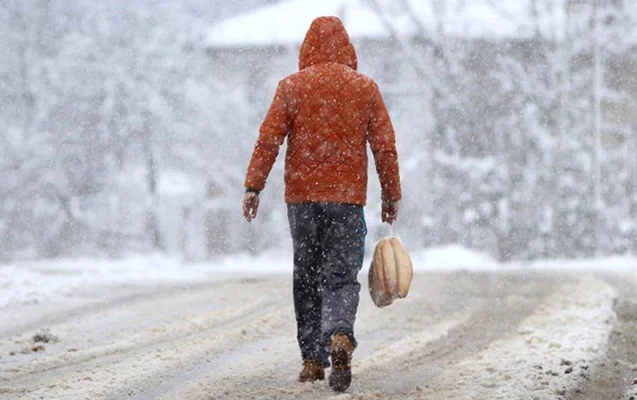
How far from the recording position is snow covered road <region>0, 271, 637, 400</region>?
5914mm

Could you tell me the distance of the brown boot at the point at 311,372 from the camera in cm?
609

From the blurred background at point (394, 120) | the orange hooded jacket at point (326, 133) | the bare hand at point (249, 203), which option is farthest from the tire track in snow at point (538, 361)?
the blurred background at point (394, 120)

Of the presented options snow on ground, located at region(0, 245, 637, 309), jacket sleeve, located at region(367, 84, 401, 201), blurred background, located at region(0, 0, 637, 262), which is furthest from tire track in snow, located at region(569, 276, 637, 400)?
blurred background, located at region(0, 0, 637, 262)

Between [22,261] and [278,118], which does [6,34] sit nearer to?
[22,261]

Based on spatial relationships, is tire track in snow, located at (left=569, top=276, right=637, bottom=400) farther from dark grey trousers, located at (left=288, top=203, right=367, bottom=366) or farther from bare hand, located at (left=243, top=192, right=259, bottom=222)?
bare hand, located at (left=243, top=192, right=259, bottom=222)

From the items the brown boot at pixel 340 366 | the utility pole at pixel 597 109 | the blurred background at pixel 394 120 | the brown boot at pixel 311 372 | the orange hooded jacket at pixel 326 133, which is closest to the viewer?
the brown boot at pixel 340 366

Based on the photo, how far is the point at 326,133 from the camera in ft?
19.6

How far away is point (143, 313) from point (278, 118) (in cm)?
484

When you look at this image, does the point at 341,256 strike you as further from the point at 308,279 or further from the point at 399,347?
the point at 399,347

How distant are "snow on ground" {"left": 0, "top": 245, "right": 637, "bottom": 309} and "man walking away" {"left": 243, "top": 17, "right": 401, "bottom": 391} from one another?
5.60 m

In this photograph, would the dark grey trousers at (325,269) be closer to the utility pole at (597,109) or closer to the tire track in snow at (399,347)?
the tire track in snow at (399,347)

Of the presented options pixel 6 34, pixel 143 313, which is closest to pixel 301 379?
pixel 143 313

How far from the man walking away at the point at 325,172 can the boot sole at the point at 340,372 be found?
0.40ft

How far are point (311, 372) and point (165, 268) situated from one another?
45.1ft
